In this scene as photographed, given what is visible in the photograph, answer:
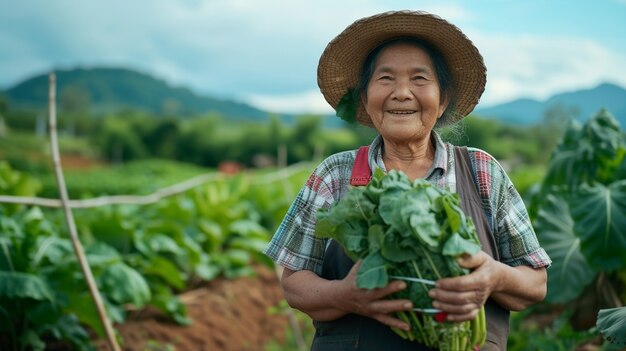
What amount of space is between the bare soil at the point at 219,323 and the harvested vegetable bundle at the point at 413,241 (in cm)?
329

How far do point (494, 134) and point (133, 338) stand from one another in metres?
35.1

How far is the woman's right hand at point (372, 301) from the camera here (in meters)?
1.79

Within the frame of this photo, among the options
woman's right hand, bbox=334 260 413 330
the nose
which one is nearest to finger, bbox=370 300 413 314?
woman's right hand, bbox=334 260 413 330

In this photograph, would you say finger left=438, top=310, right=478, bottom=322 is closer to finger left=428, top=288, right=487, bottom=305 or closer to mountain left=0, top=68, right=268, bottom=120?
finger left=428, top=288, right=487, bottom=305

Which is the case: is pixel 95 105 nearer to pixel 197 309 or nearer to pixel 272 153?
pixel 272 153

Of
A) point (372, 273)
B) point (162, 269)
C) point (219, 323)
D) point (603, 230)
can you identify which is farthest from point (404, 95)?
point (219, 323)

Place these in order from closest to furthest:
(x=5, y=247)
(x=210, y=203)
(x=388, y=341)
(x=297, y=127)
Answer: (x=388, y=341) → (x=5, y=247) → (x=210, y=203) → (x=297, y=127)

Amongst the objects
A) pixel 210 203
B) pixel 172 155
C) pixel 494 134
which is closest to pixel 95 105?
pixel 172 155

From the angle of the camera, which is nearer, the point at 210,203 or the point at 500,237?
the point at 500,237

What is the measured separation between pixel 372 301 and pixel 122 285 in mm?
2956

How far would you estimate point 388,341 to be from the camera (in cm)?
204

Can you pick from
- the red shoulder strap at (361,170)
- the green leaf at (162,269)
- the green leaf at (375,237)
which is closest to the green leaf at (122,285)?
the green leaf at (162,269)

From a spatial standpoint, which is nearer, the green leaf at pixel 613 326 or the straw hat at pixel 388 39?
the straw hat at pixel 388 39

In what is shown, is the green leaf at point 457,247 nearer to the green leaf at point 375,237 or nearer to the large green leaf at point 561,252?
the green leaf at point 375,237
